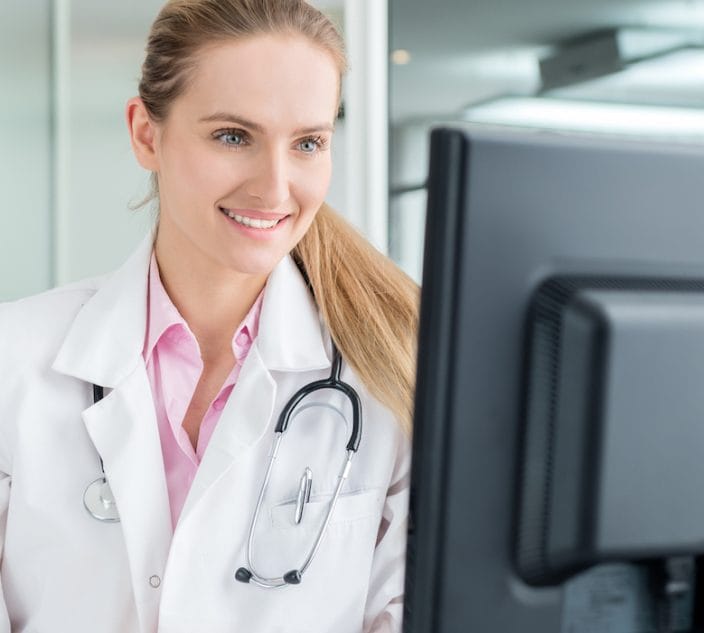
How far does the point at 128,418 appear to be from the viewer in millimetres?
1260

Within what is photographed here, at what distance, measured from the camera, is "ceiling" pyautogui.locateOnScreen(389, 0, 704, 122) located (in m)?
Result: 3.06

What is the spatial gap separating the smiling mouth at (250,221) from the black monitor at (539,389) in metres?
0.71

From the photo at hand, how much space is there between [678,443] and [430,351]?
0.14m

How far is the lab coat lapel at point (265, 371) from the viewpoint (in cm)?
123

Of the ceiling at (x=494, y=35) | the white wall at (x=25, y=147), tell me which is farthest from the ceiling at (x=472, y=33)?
the white wall at (x=25, y=147)

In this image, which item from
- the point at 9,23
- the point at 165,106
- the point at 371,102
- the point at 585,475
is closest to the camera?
the point at 585,475

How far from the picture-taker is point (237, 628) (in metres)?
1.22

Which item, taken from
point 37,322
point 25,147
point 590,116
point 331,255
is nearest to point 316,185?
point 331,255

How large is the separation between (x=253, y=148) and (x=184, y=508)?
1.37 ft

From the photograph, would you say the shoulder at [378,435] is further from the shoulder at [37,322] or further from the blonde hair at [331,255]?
the shoulder at [37,322]

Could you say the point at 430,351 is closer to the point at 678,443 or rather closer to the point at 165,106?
the point at 678,443

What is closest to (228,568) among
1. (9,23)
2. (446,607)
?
(446,607)

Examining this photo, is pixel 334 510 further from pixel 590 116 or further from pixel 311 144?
pixel 590 116

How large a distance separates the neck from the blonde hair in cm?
9
